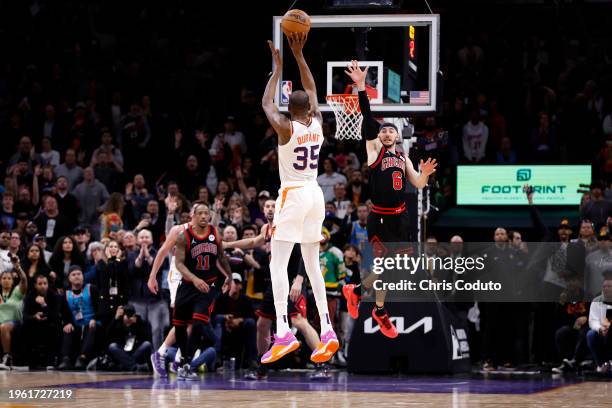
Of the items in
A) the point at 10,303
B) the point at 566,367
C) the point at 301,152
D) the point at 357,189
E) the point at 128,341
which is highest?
the point at 357,189

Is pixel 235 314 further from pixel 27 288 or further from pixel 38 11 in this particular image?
pixel 38 11

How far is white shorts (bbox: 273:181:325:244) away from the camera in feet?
34.1

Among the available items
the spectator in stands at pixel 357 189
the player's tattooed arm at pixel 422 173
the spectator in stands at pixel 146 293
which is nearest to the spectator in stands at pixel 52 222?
the spectator in stands at pixel 146 293

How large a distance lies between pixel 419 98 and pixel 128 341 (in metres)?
6.12

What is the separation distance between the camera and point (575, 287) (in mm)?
16469

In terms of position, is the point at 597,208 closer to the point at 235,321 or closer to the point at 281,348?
the point at 235,321

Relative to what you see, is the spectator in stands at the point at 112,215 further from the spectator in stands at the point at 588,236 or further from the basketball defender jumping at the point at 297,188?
the basketball defender jumping at the point at 297,188

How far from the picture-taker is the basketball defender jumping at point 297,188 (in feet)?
33.9

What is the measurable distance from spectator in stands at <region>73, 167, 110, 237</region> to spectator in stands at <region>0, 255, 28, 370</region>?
262 cm

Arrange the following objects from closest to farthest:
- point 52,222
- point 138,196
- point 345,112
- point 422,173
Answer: point 422,173 → point 345,112 → point 52,222 → point 138,196

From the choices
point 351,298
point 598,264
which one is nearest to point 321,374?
point 351,298

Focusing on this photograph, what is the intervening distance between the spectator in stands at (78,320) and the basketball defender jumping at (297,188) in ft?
23.5

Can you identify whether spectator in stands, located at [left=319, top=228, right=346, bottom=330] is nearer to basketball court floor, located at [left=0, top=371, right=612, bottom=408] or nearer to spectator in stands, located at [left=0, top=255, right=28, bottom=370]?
basketball court floor, located at [left=0, top=371, right=612, bottom=408]

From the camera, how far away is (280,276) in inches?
419
